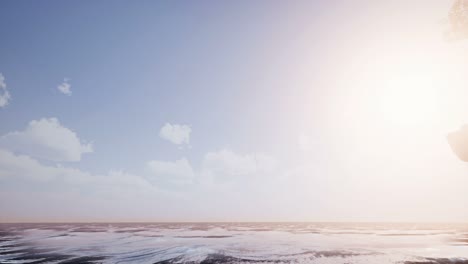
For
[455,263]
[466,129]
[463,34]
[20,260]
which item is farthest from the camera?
[20,260]

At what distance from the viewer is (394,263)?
77.5ft

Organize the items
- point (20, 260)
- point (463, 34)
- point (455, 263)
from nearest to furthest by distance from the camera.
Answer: point (463, 34) < point (455, 263) < point (20, 260)

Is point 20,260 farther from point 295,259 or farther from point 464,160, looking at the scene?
point 464,160

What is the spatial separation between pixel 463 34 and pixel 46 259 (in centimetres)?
3391

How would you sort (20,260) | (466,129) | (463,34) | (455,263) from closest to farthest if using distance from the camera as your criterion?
(463,34)
(466,129)
(455,263)
(20,260)

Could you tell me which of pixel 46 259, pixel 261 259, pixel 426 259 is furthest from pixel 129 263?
pixel 426 259

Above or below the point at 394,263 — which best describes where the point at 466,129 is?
above

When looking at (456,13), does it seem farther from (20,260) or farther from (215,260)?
(20,260)

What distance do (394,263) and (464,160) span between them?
13909 millimetres

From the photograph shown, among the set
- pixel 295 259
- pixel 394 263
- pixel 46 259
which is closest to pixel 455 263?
pixel 394 263

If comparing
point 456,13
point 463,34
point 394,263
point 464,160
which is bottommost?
point 394,263

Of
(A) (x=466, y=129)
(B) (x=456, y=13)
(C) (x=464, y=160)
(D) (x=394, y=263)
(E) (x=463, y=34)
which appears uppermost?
(B) (x=456, y=13)

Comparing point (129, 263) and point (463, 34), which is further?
point (129, 263)

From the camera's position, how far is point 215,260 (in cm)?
2517
